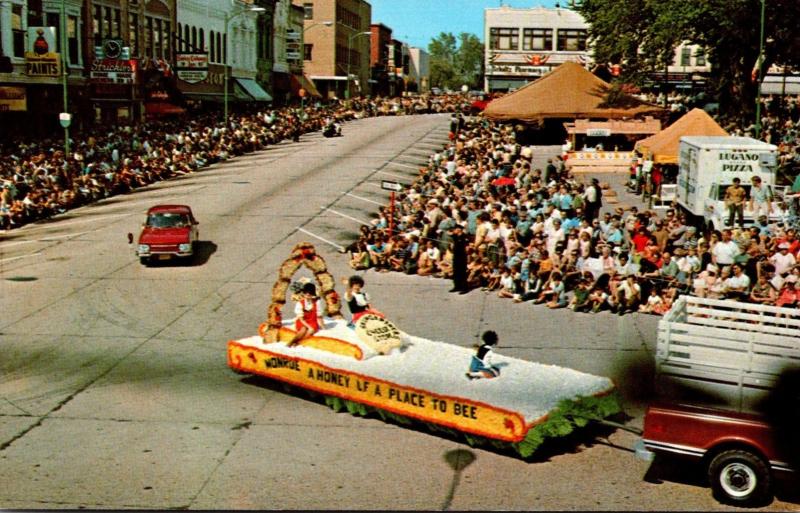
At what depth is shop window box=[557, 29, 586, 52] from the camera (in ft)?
325

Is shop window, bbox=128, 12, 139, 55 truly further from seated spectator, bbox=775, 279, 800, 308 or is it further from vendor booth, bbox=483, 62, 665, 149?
seated spectator, bbox=775, 279, 800, 308

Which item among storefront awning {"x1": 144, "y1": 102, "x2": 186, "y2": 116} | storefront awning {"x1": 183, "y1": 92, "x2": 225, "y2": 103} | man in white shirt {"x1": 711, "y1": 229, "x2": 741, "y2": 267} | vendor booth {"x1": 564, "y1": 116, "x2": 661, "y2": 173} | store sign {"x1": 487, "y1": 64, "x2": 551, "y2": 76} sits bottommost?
man in white shirt {"x1": 711, "y1": 229, "x2": 741, "y2": 267}

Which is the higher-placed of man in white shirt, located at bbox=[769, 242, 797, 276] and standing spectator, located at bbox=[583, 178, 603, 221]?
standing spectator, located at bbox=[583, 178, 603, 221]

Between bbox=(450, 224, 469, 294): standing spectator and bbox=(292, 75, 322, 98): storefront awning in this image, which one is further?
bbox=(292, 75, 322, 98): storefront awning

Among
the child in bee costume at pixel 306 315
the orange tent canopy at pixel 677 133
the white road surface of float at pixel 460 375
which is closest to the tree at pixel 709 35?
the orange tent canopy at pixel 677 133

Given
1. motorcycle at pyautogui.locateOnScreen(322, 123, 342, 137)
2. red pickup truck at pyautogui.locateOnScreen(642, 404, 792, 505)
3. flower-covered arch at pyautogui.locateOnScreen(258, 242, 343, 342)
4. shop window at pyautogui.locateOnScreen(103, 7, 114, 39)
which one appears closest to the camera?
red pickup truck at pyautogui.locateOnScreen(642, 404, 792, 505)

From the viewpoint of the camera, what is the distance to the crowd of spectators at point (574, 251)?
19.7m

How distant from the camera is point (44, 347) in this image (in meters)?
18.2

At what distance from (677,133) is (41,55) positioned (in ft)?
90.7

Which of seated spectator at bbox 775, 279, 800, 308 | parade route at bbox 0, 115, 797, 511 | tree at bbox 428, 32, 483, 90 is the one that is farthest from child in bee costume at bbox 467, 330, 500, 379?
tree at bbox 428, 32, 483, 90

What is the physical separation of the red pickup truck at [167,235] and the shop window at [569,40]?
78.6 m

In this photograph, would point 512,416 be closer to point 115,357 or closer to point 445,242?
point 115,357

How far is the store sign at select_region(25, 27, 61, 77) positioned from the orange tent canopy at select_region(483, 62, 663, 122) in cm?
1943

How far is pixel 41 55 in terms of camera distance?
42.0 meters
